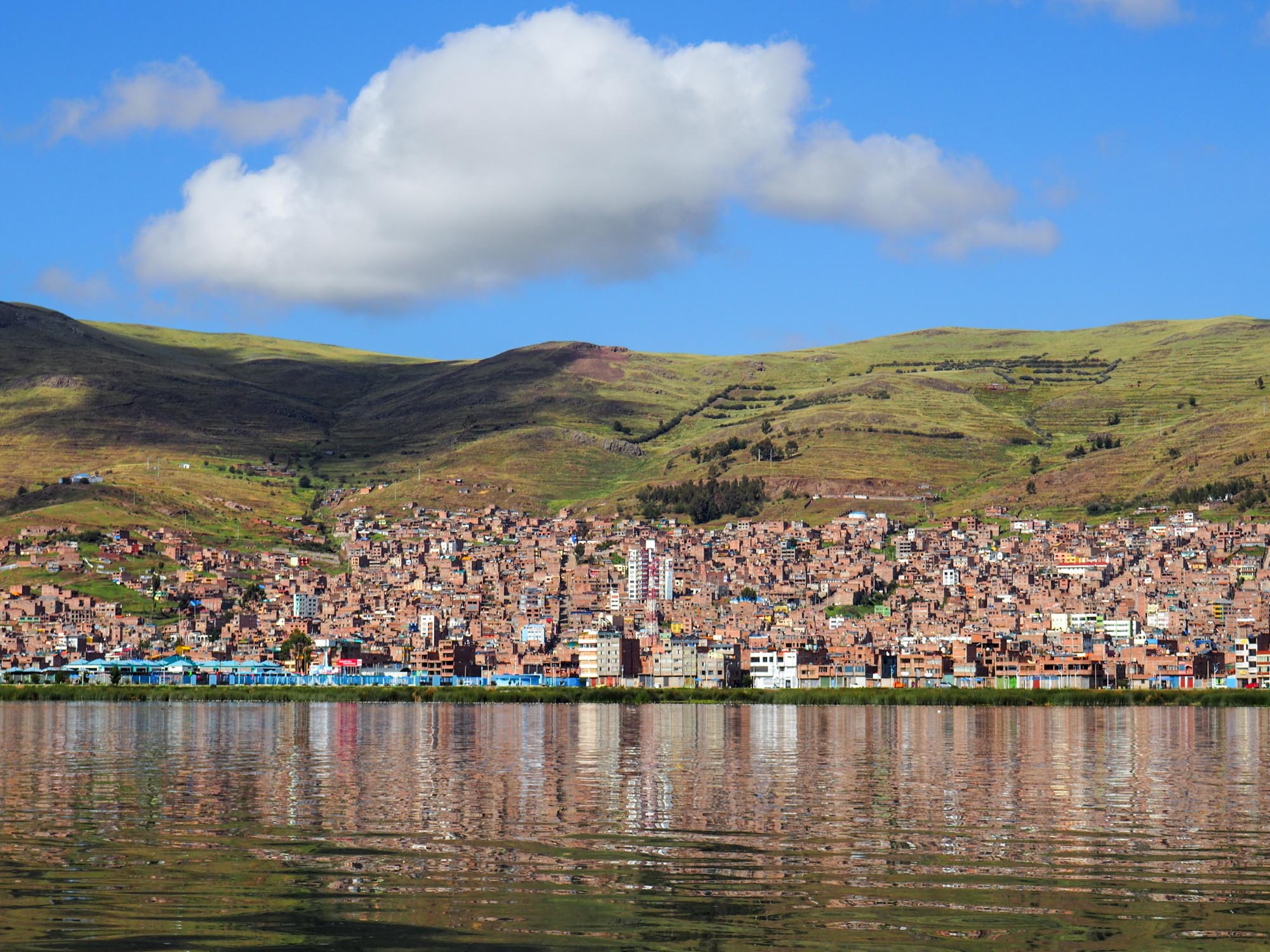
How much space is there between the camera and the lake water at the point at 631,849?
26.2m

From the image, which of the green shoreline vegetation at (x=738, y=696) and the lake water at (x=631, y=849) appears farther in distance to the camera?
the green shoreline vegetation at (x=738, y=696)

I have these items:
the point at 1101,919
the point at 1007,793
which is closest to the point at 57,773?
the point at 1007,793

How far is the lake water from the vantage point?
26156 mm

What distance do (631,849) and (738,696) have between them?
153 meters

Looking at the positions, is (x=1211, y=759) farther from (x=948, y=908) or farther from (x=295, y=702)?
(x=295, y=702)

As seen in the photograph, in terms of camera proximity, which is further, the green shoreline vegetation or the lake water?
the green shoreline vegetation

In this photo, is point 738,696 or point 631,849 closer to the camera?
point 631,849

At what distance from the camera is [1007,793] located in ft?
171

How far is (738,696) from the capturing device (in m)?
188

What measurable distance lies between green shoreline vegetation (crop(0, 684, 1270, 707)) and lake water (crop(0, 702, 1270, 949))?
3903 inches

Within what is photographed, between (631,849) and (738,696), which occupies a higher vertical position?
(631,849)

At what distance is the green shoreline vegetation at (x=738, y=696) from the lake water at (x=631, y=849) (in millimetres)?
99136

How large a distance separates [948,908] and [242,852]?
50.4 feet

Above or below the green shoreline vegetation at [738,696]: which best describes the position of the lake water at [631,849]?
above
